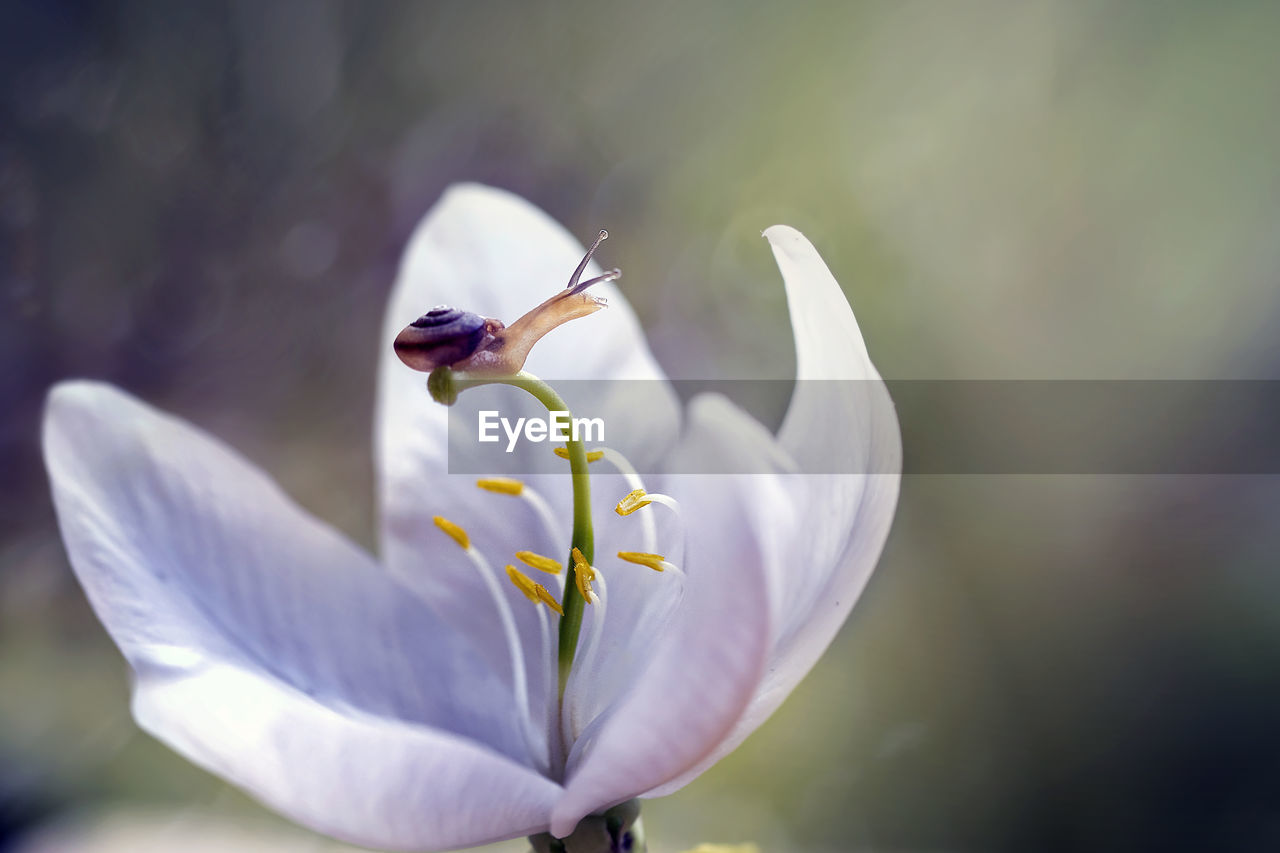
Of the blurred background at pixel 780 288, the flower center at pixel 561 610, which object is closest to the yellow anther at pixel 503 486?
the flower center at pixel 561 610

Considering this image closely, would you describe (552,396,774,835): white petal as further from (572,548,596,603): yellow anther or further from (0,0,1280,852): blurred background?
(0,0,1280,852): blurred background

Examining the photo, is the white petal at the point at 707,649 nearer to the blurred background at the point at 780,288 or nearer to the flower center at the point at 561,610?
the flower center at the point at 561,610

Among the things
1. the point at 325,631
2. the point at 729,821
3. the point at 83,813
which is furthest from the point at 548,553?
the point at 83,813

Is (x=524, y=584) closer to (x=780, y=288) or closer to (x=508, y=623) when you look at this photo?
(x=508, y=623)

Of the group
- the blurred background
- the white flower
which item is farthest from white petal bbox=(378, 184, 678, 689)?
the blurred background

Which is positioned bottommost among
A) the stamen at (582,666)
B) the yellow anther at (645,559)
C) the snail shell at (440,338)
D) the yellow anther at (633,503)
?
the stamen at (582,666)

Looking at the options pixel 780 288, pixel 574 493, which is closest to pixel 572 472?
pixel 574 493

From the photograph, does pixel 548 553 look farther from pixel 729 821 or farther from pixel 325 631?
pixel 729 821
